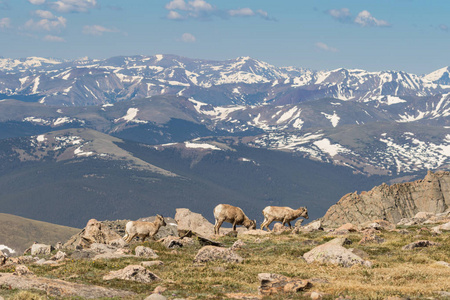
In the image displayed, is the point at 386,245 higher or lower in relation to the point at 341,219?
higher

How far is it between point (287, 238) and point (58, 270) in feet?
80.1

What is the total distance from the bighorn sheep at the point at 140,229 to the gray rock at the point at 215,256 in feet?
51.4

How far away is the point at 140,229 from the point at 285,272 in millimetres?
22924

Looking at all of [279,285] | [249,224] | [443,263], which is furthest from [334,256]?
[249,224]

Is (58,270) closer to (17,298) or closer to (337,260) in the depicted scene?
(17,298)

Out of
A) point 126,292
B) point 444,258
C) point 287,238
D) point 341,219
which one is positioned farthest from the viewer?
point 341,219

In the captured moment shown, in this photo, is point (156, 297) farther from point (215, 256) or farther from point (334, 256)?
point (334, 256)

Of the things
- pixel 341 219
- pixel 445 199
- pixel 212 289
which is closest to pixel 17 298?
pixel 212 289

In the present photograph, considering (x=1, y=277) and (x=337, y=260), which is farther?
(x=337, y=260)

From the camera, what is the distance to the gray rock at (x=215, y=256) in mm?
40094

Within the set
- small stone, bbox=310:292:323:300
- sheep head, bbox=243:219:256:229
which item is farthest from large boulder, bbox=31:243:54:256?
small stone, bbox=310:292:323:300

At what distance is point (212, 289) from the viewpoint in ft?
103

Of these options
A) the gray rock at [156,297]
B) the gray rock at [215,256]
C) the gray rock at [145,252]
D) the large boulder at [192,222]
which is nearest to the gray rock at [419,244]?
the gray rock at [215,256]

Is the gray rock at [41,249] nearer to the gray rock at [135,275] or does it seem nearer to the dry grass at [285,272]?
the dry grass at [285,272]
